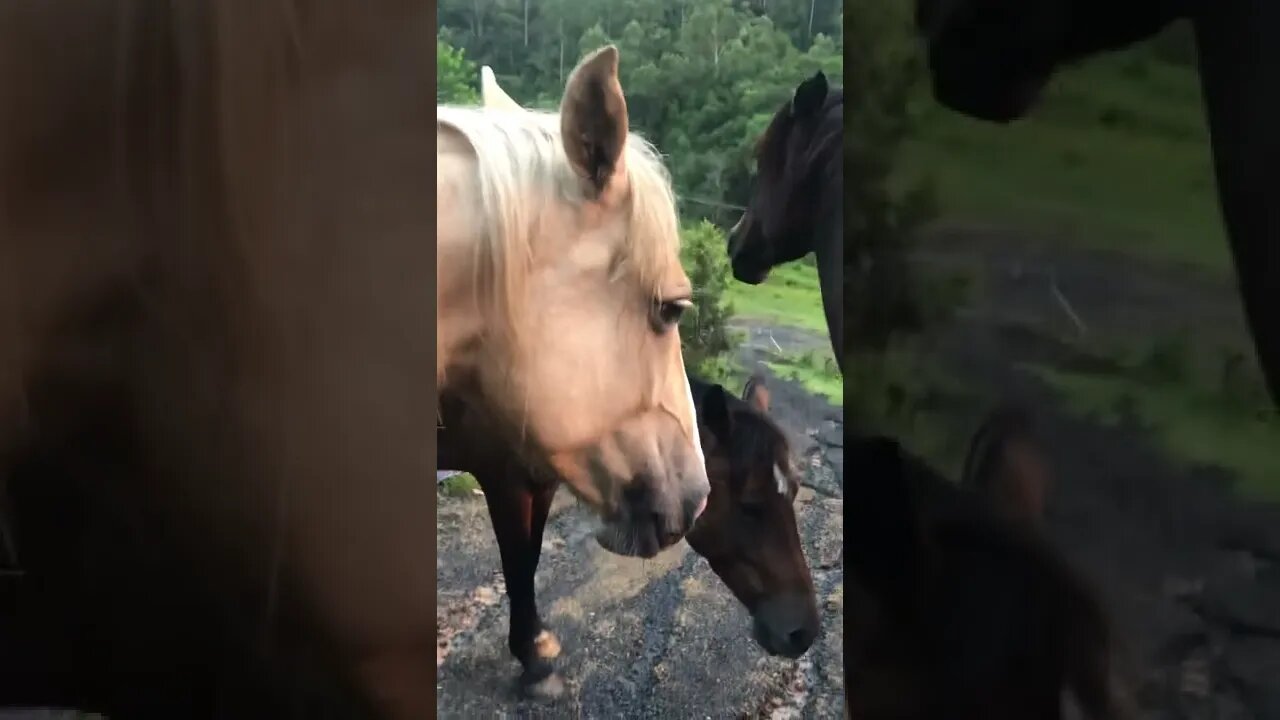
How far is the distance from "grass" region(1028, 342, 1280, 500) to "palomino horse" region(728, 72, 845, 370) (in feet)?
1.53

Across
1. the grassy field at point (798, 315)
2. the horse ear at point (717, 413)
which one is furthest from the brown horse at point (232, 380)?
the grassy field at point (798, 315)

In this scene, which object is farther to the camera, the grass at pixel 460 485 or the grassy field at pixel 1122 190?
the grass at pixel 460 485

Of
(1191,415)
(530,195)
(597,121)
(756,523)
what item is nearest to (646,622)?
(756,523)

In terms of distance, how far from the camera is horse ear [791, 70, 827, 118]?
1.83 metres

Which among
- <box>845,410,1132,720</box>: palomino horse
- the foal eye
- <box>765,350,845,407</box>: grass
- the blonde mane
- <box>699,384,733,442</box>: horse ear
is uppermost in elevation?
the blonde mane

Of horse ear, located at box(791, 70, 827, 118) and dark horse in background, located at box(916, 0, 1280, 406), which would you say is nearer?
dark horse in background, located at box(916, 0, 1280, 406)

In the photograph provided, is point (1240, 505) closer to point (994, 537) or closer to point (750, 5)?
point (994, 537)

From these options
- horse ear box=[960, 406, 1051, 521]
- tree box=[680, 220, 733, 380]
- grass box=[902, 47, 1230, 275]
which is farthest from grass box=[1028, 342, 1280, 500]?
tree box=[680, 220, 733, 380]

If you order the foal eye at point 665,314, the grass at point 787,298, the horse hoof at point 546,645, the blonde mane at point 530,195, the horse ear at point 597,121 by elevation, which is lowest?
the horse hoof at point 546,645

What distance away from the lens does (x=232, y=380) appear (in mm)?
1822

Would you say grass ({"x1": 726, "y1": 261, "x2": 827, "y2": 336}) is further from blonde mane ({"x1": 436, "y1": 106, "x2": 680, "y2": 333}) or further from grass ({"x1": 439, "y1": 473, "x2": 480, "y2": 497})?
grass ({"x1": 439, "y1": 473, "x2": 480, "y2": 497})

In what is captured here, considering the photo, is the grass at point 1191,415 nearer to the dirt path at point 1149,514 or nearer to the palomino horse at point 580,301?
the dirt path at point 1149,514

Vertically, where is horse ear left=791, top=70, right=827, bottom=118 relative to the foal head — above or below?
below

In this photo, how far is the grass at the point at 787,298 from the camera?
182cm
